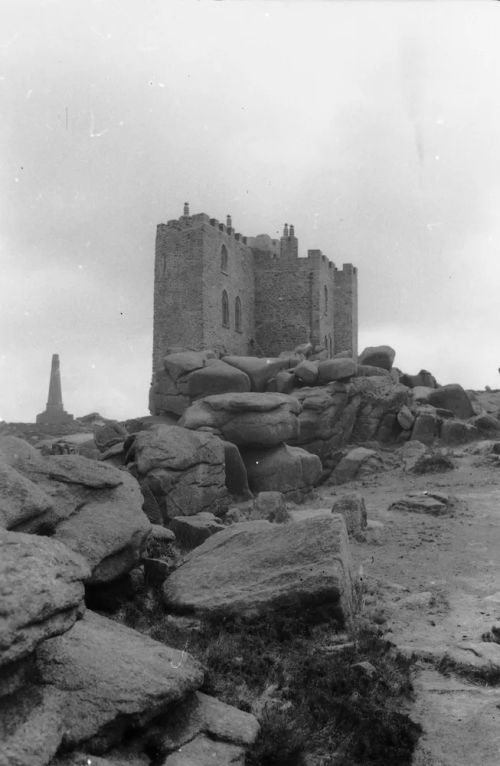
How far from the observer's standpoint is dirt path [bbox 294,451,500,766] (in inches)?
284

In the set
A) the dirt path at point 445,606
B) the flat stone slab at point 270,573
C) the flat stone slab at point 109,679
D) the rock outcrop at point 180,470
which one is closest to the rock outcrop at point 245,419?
the dirt path at point 445,606

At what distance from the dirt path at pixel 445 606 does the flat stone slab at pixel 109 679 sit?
8.08ft

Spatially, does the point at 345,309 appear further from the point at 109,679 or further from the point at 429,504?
the point at 109,679

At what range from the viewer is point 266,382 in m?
31.6

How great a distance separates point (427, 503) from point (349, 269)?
35641mm

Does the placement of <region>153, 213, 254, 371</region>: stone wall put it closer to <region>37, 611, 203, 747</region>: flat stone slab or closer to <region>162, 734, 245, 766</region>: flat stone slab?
<region>37, 611, 203, 747</region>: flat stone slab

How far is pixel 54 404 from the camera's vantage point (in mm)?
43406

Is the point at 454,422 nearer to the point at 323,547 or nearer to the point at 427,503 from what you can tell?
the point at 427,503

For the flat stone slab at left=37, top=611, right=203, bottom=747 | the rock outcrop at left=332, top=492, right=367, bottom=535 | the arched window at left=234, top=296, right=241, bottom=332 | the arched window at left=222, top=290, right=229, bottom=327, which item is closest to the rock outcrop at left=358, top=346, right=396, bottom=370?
the arched window at left=222, top=290, right=229, bottom=327

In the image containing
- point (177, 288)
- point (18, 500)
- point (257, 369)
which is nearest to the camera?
point (18, 500)

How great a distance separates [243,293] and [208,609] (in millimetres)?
37215

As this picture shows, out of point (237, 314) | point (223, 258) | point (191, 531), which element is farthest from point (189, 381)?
point (237, 314)

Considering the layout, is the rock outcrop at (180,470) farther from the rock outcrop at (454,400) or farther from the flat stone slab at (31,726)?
the rock outcrop at (454,400)

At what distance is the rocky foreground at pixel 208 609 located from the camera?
221 inches
